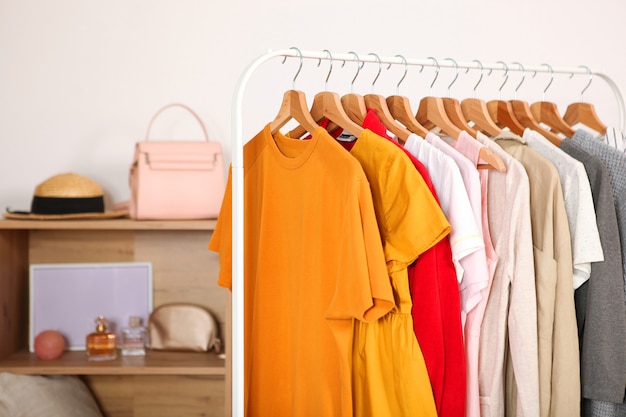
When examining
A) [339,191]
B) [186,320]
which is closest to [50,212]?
[186,320]

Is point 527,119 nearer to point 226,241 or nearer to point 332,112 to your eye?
point 332,112

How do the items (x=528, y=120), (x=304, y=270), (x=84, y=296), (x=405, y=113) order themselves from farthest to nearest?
(x=84, y=296) → (x=528, y=120) → (x=405, y=113) → (x=304, y=270)

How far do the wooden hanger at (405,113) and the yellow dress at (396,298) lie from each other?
0.69ft

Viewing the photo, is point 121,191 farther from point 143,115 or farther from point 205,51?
point 205,51

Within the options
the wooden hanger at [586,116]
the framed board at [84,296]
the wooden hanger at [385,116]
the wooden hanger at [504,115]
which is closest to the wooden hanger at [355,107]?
the wooden hanger at [385,116]

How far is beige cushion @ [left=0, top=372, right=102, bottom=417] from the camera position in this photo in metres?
2.52

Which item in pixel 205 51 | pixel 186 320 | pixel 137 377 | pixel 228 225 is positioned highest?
pixel 205 51

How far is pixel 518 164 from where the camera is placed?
173 centimetres

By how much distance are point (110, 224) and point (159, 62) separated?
2.66 ft

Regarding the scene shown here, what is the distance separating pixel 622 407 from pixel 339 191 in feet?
2.78

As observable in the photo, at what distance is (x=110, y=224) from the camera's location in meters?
2.63

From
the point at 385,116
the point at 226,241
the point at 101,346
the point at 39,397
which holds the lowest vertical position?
the point at 39,397

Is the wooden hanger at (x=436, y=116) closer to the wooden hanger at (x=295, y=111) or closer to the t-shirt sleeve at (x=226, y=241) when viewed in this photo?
the wooden hanger at (x=295, y=111)

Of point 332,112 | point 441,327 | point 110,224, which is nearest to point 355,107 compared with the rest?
point 332,112
